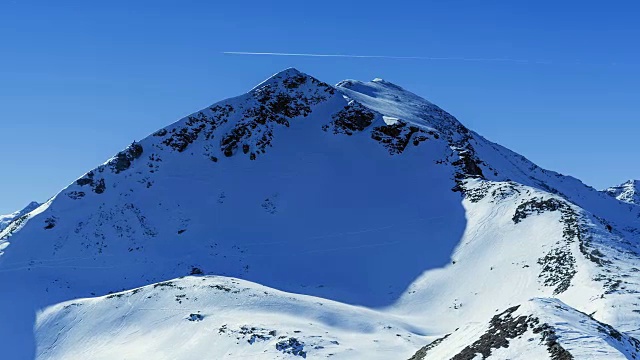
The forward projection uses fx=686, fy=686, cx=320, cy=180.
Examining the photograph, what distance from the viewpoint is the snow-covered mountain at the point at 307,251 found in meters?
38.1

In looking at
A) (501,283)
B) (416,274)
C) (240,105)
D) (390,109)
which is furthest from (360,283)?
(390,109)

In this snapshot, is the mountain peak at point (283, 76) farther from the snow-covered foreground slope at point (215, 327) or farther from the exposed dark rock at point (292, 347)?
the exposed dark rock at point (292, 347)

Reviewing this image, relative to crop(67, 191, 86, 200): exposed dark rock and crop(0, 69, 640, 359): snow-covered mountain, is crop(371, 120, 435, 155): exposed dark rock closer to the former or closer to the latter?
crop(0, 69, 640, 359): snow-covered mountain

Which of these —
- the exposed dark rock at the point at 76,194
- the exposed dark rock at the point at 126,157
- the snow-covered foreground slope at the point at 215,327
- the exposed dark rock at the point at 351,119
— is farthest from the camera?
the exposed dark rock at the point at 351,119

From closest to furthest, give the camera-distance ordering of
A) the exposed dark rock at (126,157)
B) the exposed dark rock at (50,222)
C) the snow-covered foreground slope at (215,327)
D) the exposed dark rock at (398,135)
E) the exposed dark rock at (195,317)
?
1. the snow-covered foreground slope at (215,327)
2. the exposed dark rock at (195,317)
3. the exposed dark rock at (50,222)
4. the exposed dark rock at (126,157)
5. the exposed dark rock at (398,135)

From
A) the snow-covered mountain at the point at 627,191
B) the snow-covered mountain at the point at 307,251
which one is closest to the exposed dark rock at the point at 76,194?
the snow-covered mountain at the point at 307,251

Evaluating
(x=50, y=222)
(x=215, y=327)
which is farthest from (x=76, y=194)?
(x=215, y=327)

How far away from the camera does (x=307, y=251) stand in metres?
60.8

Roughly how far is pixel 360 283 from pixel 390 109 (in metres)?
40.4

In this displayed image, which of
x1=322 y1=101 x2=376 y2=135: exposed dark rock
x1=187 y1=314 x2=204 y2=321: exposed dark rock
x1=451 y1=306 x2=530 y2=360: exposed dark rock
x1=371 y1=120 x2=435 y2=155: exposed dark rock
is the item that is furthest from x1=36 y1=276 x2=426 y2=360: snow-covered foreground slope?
x1=322 y1=101 x2=376 y2=135: exposed dark rock

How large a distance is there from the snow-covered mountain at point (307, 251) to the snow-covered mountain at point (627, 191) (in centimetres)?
6606

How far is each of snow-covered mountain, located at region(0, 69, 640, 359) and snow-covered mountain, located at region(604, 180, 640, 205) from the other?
66058mm

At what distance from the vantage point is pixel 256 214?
6738cm

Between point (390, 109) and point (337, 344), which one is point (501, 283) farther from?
point (390, 109)
